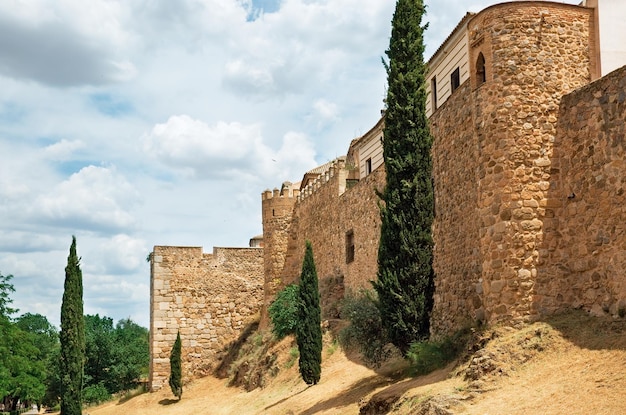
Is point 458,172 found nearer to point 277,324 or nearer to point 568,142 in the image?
point 568,142

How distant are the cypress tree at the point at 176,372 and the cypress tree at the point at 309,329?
13450mm

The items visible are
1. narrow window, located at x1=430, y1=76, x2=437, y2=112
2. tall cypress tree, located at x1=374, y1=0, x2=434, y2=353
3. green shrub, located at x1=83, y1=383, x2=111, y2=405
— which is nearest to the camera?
tall cypress tree, located at x1=374, y1=0, x2=434, y2=353

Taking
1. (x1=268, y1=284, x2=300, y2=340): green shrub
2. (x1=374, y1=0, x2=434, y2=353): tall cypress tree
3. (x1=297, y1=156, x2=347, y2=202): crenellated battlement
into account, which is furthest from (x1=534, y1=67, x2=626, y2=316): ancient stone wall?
(x1=297, y1=156, x2=347, y2=202): crenellated battlement

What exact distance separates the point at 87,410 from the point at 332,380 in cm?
2266

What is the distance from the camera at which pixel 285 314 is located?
103ft

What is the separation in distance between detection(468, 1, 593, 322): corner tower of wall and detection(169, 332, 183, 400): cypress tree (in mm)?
23344

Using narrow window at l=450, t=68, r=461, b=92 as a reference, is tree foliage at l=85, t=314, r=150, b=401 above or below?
below

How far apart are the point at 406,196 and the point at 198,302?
76.7 ft

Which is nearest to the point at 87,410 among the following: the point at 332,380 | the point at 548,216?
the point at 332,380

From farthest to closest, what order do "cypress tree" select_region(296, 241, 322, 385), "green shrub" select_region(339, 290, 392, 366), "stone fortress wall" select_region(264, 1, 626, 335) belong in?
1. "cypress tree" select_region(296, 241, 322, 385)
2. "green shrub" select_region(339, 290, 392, 366)
3. "stone fortress wall" select_region(264, 1, 626, 335)

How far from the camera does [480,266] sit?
1662 centimetres

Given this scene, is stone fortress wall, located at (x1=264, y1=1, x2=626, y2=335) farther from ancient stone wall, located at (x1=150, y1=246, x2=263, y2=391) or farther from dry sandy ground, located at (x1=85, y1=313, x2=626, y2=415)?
→ ancient stone wall, located at (x1=150, y1=246, x2=263, y2=391)

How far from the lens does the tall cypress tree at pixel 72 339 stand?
105ft

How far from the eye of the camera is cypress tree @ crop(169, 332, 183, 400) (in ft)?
119
